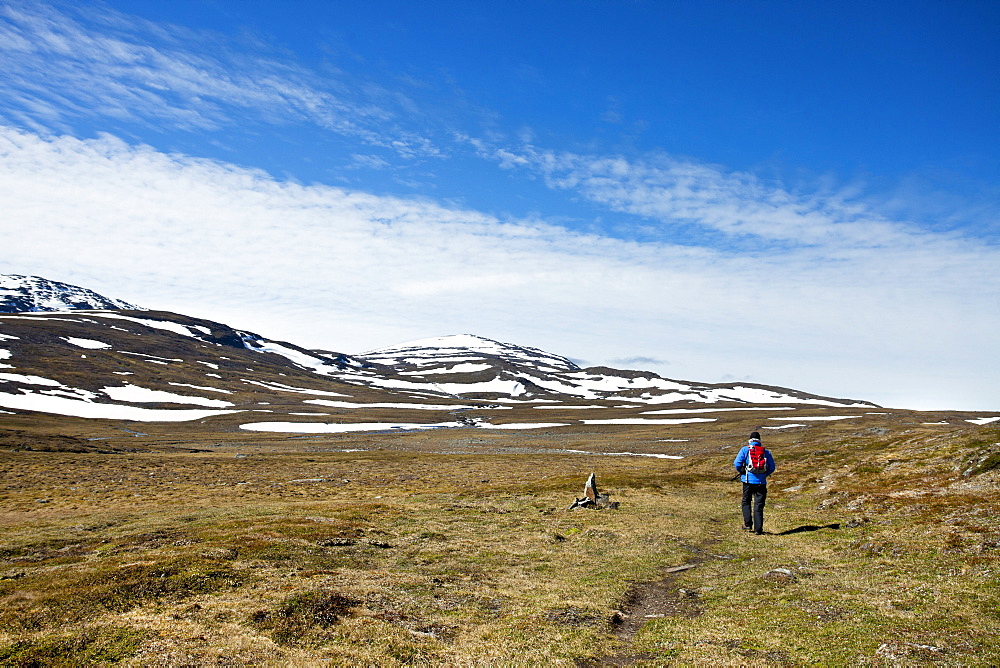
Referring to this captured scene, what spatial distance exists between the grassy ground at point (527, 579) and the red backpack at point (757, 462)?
2.73 m

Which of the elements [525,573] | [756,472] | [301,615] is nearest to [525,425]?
[756,472]

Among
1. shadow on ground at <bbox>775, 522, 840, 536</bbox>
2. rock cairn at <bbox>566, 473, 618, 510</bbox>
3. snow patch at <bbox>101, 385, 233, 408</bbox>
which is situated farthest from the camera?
snow patch at <bbox>101, 385, 233, 408</bbox>

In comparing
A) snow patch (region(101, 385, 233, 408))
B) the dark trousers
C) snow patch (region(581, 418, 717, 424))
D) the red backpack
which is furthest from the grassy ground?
snow patch (region(101, 385, 233, 408))

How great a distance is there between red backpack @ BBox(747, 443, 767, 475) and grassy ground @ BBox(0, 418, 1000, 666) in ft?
8.96

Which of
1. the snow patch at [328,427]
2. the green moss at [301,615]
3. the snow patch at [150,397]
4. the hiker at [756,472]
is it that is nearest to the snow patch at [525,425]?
the snow patch at [328,427]

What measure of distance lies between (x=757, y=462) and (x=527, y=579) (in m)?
11.3

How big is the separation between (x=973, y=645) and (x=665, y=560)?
34.2ft

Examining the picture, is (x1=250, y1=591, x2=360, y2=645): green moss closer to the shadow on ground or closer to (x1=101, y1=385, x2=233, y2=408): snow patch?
the shadow on ground

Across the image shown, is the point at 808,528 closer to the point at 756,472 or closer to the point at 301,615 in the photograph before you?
the point at 756,472

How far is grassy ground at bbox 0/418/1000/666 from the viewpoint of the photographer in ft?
35.2

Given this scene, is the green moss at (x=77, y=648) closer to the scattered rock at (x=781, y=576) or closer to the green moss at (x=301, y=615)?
the green moss at (x=301, y=615)

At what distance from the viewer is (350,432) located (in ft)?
471

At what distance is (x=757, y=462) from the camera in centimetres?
2231

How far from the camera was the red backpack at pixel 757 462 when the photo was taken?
2225cm
